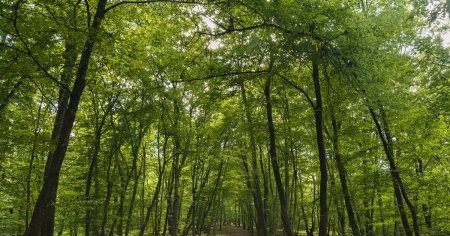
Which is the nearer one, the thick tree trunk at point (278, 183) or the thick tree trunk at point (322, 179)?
the thick tree trunk at point (322, 179)

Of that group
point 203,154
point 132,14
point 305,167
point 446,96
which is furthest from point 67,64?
point 305,167

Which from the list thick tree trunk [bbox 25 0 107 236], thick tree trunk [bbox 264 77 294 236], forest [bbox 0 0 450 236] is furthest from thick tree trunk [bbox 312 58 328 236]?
thick tree trunk [bbox 25 0 107 236]

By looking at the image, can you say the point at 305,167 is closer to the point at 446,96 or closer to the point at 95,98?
the point at 446,96

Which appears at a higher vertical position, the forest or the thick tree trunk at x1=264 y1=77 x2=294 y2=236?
the forest

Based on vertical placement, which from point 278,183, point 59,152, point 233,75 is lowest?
point 278,183

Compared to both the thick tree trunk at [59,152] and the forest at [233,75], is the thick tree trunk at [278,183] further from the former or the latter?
the thick tree trunk at [59,152]

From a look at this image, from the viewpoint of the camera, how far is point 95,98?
13.8 m

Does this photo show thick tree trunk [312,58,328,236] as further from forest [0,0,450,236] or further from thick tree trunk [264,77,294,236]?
thick tree trunk [264,77,294,236]

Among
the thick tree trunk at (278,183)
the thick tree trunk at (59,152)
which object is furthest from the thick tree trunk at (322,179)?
the thick tree trunk at (59,152)

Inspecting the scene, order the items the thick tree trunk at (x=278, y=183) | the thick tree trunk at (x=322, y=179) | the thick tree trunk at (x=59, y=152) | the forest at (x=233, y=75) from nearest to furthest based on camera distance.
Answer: the thick tree trunk at (x=59, y=152) < the forest at (x=233, y=75) < the thick tree trunk at (x=322, y=179) < the thick tree trunk at (x=278, y=183)

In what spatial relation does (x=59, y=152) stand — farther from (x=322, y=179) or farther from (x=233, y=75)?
(x=322, y=179)

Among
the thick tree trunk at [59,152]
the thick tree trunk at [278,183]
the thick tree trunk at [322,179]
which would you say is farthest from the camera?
the thick tree trunk at [278,183]

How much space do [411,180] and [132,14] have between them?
1237 centimetres

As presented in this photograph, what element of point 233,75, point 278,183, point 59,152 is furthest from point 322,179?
point 59,152
